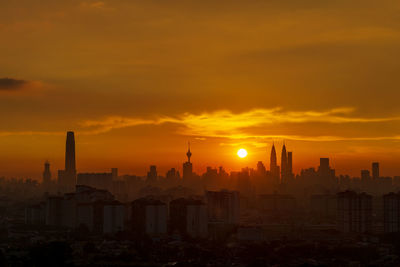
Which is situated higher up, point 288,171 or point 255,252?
point 288,171

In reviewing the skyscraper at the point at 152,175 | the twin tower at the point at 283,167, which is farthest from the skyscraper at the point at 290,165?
the skyscraper at the point at 152,175

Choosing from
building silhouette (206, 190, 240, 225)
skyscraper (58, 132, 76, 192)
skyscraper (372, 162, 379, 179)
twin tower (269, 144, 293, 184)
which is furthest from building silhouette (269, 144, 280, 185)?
building silhouette (206, 190, 240, 225)

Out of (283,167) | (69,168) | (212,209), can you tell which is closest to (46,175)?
(69,168)

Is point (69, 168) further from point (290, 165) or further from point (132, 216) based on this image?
point (132, 216)

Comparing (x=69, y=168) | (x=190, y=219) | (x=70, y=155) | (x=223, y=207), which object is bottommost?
(x=190, y=219)

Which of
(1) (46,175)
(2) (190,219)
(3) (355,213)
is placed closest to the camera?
(2) (190,219)

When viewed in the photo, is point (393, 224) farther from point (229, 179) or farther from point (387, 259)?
point (229, 179)

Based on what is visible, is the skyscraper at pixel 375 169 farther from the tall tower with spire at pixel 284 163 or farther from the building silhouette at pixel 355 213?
the building silhouette at pixel 355 213

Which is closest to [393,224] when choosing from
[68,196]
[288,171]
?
[68,196]
